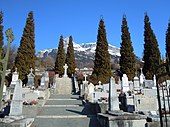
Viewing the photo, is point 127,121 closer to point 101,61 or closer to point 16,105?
point 16,105

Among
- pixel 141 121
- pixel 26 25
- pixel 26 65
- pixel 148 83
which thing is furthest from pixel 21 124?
pixel 26 25

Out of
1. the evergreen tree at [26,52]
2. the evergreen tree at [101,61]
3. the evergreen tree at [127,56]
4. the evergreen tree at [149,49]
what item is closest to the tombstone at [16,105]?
the evergreen tree at [101,61]

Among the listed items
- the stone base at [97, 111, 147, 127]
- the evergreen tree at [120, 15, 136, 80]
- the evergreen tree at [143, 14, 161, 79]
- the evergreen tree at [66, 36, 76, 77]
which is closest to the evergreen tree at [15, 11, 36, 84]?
the evergreen tree at [66, 36, 76, 77]

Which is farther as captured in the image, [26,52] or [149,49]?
[149,49]

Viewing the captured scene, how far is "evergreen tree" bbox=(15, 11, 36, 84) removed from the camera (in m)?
35.7

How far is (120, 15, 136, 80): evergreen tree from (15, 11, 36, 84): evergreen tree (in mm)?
17729

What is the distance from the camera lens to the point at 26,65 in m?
36.6

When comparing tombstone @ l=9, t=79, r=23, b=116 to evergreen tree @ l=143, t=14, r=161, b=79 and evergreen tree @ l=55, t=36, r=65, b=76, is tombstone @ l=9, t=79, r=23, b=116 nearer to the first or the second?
evergreen tree @ l=143, t=14, r=161, b=79

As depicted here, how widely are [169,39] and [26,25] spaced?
3023cm

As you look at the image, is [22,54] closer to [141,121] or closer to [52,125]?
[52,125]

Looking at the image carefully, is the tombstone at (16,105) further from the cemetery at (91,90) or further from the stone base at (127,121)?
the stone base at (127,121)

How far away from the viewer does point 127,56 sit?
3888cm

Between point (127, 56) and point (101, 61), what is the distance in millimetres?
5264

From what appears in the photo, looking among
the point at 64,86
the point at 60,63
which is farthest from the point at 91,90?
the point at 60,63
